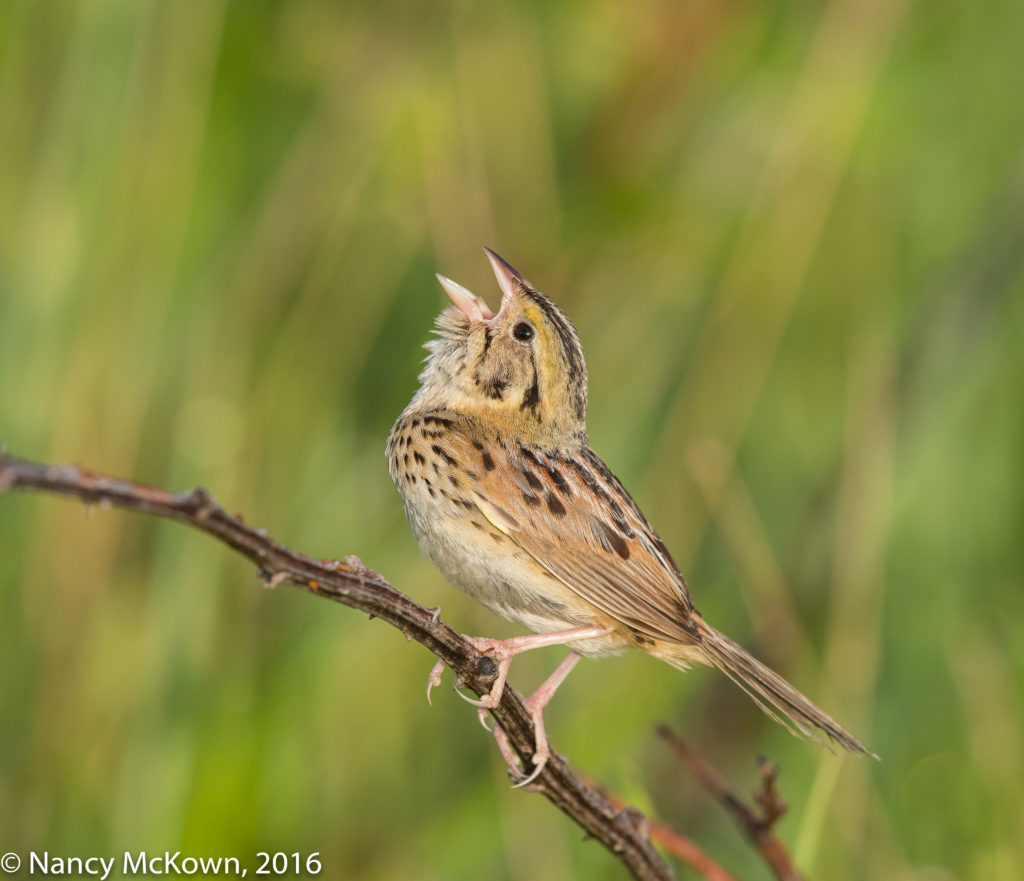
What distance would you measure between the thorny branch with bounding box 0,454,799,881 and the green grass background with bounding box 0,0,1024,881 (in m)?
0.28

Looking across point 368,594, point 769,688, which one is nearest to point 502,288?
point 769,688

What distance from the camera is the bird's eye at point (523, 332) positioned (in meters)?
3.03

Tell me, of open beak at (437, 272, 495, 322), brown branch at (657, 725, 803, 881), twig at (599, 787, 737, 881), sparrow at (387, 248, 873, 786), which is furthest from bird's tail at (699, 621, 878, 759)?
open beak at (437, 272, 495, 322)

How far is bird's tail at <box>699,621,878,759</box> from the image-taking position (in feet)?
8.35

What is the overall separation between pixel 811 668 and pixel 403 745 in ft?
3.78

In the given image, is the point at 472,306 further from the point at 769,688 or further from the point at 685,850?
the point at 685,850

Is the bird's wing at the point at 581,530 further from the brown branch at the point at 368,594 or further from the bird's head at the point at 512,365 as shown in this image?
the brown branch at the point at 368,594

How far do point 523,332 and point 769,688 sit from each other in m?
1.00

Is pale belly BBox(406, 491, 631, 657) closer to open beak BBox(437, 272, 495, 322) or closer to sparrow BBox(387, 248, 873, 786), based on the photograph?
sparrow BBox(387, 248, 873, 786)

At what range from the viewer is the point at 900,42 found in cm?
449

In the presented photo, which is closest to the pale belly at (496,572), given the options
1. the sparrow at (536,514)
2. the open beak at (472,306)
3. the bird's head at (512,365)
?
the sparrow at (536,514)

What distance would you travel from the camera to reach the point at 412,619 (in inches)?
70.8

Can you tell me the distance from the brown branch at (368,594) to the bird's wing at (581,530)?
1.39ft

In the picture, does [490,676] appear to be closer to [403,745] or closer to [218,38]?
[403,745]
